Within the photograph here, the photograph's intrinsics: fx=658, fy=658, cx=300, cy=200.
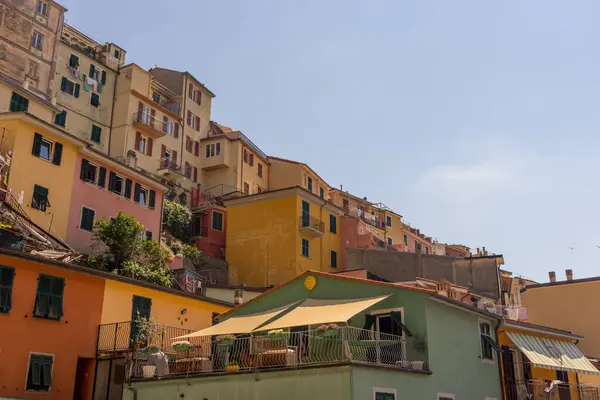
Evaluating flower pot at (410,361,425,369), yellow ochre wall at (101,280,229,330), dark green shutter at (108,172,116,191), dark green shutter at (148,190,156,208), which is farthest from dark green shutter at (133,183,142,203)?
flower pot at (410,361,425,369)

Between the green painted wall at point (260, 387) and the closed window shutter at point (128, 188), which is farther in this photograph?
the closed window shutter at point (128, 188)

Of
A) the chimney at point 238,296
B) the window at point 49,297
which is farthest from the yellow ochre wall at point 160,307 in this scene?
the chimney at point 238,296

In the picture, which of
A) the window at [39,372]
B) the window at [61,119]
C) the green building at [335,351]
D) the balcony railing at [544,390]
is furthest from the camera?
the window at [61,119]

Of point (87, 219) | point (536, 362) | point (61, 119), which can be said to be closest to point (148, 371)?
point (536, 362)

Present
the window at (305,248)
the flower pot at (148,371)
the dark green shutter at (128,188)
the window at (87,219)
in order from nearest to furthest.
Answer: the flower pot at (148,371)
the window at (87,219)
the dark green shutter at (128,188)
the window at (305,248)

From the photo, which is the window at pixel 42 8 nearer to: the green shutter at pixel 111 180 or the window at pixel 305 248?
the green shutter at pixel 111 180

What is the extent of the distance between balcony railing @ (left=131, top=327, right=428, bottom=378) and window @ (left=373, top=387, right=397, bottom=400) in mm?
680

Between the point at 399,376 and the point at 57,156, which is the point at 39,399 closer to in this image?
the point at 399,376

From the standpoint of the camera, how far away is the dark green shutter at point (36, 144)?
32156mm

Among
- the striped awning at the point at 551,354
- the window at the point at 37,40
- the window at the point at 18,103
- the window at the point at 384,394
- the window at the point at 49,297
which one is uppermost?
the window at the point at 37,40

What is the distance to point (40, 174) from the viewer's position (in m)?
32.3

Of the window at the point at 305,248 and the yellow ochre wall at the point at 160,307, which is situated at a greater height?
the window at the point at 305,248

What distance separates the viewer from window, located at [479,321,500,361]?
24.8 meters

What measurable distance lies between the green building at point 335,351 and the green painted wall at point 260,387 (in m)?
0.03
